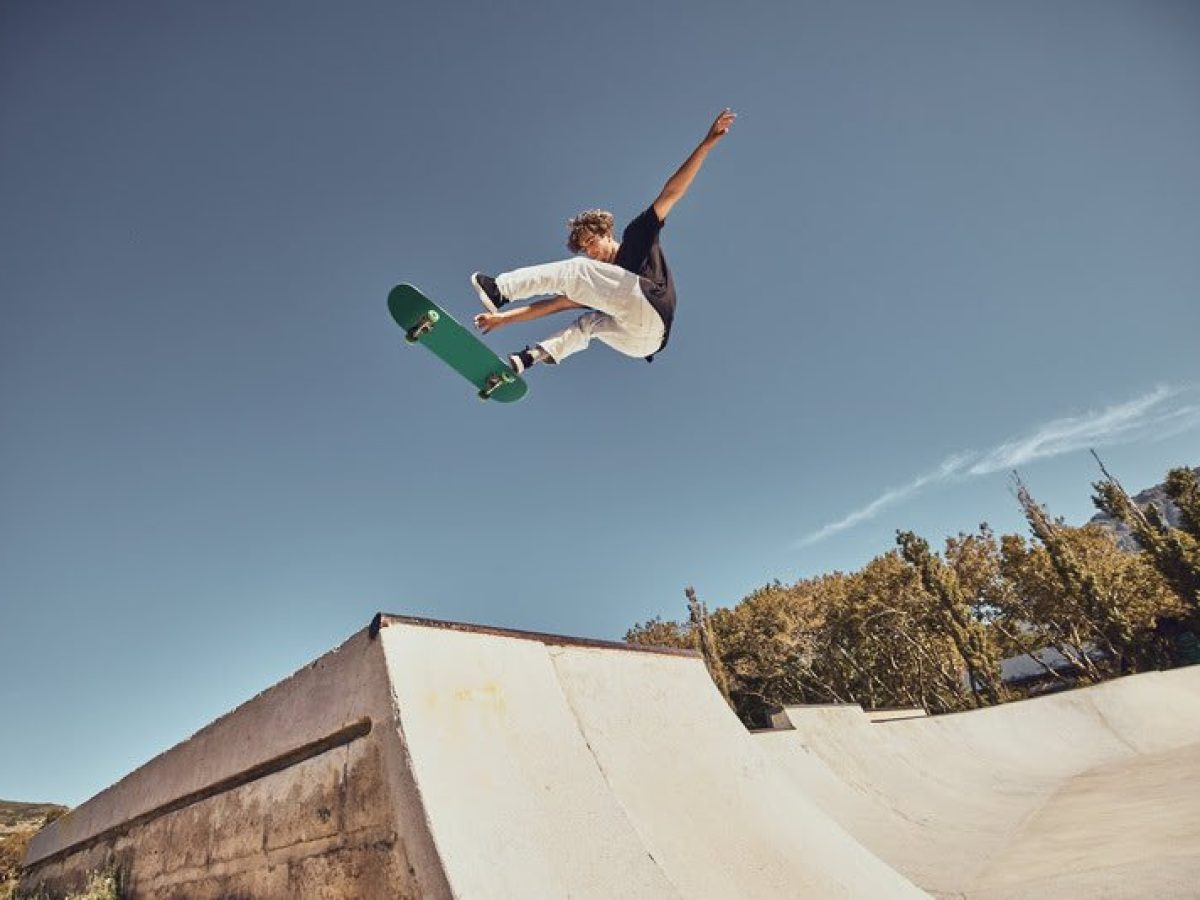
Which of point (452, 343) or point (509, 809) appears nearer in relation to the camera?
point (509, 809)

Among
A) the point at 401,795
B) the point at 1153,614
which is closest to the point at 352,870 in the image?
the point at 401,795

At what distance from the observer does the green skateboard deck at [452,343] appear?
3816 millimetres

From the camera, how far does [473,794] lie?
202 centimetres

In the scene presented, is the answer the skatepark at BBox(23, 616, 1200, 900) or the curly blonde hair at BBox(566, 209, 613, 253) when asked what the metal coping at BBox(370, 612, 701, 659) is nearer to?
the skatepark at BBox(23, 616, 1200, 900)

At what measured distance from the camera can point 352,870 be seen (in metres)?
2.10

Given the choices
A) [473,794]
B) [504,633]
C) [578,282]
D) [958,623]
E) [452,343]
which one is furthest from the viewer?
[958,623]

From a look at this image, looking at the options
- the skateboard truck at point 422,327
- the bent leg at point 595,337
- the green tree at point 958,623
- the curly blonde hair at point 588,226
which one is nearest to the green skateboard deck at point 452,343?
the skateboard truck at point 422,327

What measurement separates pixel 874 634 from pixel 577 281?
2935cm

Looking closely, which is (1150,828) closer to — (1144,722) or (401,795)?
(401,795)

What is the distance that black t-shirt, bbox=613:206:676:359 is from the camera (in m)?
3.80

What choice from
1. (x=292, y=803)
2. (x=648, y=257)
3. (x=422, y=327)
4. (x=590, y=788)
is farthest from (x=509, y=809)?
(x=648, y=257)

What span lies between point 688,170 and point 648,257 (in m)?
0.57

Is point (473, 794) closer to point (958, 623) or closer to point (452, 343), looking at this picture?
point (452, 343)

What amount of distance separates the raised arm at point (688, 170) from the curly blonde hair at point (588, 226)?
0.49 m
